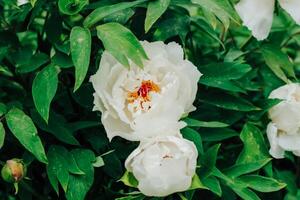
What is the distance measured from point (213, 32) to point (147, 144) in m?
0.35

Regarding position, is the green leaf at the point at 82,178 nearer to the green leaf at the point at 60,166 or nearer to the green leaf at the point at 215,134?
the green leaf at the point at 60,166

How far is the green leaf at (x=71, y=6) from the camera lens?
3.75ft

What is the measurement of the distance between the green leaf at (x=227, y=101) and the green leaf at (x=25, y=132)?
0.36 m

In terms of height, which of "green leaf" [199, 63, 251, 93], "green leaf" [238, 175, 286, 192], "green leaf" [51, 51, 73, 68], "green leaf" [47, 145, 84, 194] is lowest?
"green leaf" [238, 175, 286, 192]

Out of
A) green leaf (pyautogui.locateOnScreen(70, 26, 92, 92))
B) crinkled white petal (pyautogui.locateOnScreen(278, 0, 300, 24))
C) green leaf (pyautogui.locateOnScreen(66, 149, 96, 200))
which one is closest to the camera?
green leaf (pyautogui.locateOnScreen(70, 26, 92, 92))

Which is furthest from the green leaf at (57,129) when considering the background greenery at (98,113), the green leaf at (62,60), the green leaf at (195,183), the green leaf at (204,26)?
the green leaf at (204,26)

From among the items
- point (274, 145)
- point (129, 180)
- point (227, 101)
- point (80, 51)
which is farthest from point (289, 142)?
point (80, 51)

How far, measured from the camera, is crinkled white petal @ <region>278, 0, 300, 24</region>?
125 centimetres

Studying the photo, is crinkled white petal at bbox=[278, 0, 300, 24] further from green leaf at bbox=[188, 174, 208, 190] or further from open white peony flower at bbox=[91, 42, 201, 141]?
green leaf at bbox=[188, 174, 208, 190]

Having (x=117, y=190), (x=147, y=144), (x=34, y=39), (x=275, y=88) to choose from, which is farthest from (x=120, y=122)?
(x=34, y=39)

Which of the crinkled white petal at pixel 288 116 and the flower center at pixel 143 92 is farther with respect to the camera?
the crinkled white petal at pixel 288 116

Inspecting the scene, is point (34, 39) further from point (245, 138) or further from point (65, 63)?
point (245, 138)

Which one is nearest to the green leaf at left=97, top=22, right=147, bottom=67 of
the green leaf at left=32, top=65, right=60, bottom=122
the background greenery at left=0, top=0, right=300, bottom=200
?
the background greenery at left=0, top=0, right=300, bottom=200

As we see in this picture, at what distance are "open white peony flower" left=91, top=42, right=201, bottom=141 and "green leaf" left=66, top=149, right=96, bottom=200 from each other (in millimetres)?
94
